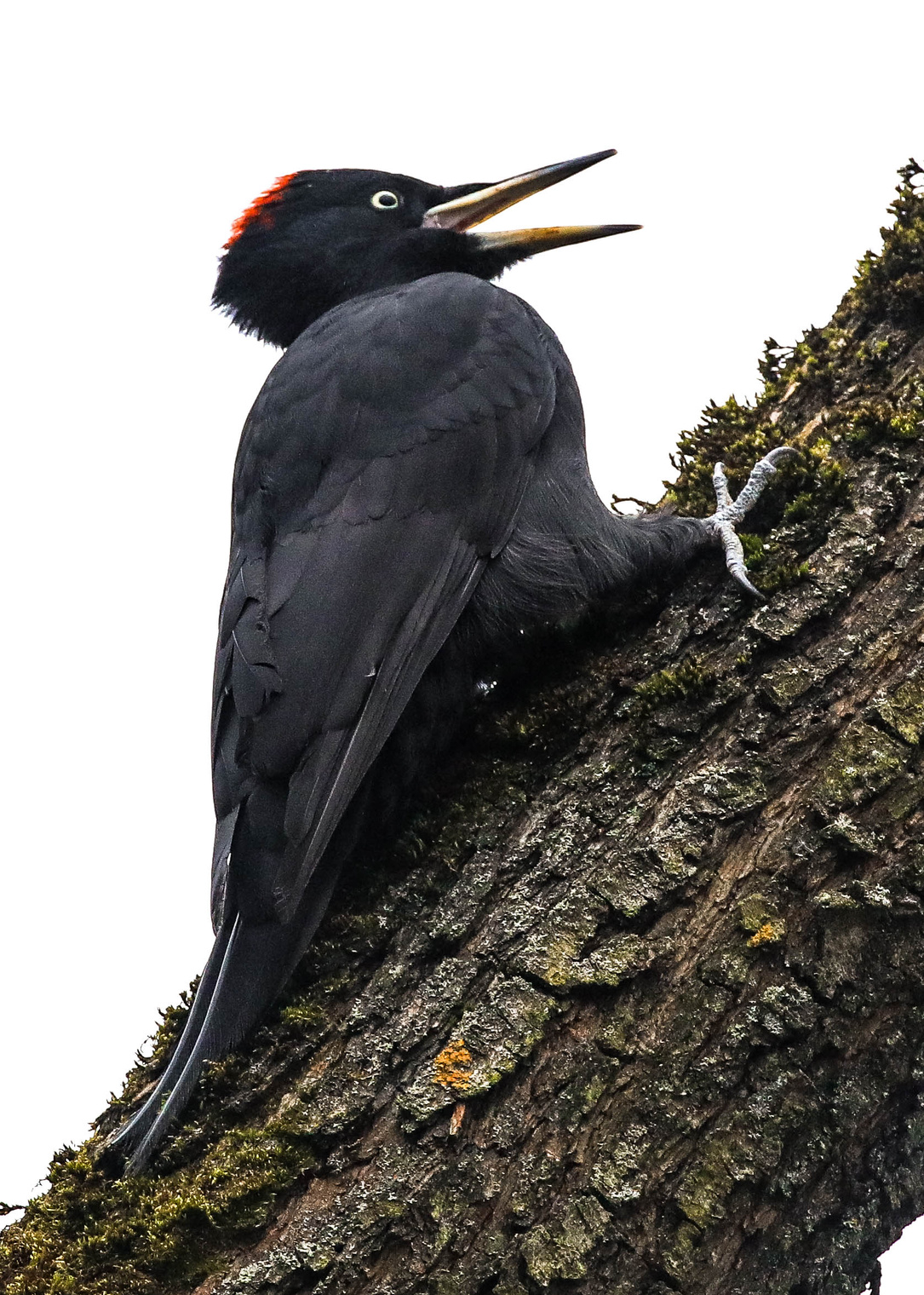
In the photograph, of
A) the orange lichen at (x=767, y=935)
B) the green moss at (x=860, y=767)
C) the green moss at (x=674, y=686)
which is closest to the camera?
the orange lichen at (x=767, y=935)

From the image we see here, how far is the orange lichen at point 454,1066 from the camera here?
86.0 inches

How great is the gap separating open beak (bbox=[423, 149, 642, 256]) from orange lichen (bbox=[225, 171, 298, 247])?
56 cm

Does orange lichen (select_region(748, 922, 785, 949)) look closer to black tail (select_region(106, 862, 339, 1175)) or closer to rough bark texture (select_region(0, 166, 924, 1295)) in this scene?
rough bark texture (select_region(0, 166, 924, 1295))

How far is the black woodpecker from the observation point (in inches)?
109

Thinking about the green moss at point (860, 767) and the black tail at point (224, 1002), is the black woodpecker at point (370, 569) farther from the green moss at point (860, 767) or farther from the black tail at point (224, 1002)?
the green moss at point (860, 767)

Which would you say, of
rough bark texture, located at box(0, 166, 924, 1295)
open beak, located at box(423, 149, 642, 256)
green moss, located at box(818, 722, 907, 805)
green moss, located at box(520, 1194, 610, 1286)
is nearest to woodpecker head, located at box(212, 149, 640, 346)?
open beak, located at box(423, 149, 642, 256)

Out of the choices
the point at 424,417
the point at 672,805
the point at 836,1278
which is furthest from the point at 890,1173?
the point at 424,417

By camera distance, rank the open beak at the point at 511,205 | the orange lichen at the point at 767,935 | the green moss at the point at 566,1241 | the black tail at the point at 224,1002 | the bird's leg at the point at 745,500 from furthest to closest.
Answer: the open beak at the point at 511,205, the bird's leg at the point at 745,500, the black tail at the point at 224,1002, the orange lichen at the point at 767,935, the green moss at the point at 566,1241

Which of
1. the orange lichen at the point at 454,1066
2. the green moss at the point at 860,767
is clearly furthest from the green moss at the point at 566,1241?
the green moss at the point at 860,767

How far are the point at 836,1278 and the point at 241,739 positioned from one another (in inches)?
63.2

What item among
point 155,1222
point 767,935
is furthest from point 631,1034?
point 155,1222

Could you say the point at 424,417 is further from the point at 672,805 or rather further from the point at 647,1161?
the point at 647,1161

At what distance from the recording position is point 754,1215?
2.06m

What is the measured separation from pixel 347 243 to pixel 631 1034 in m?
3.27
